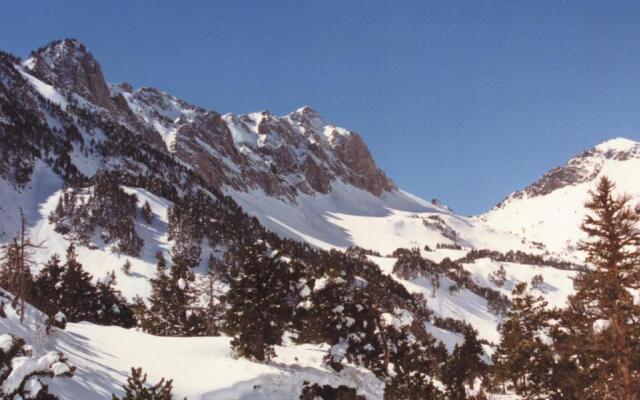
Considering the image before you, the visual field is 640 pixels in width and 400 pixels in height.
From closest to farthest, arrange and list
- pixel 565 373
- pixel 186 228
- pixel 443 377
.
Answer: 1. pixel 565 373
2. pixel 443 377
3. pixel 186 228

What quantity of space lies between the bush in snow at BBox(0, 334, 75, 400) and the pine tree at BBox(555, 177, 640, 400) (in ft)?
50.6

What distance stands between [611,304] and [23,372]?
56.6ft

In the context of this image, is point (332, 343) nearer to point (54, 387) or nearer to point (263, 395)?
point (263, 395)

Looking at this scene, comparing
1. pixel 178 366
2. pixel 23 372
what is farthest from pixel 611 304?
pixel 178 366

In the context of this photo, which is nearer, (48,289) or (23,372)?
(23,372)

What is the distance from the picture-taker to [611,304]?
618 inches

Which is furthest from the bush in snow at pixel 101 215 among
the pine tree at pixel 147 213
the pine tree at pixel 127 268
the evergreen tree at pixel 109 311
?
the evergreen tree at pixel 109 311


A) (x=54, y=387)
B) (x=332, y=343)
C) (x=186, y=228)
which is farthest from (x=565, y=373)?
(x=186, y=228)

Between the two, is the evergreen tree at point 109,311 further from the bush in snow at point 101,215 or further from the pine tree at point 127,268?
the bush in snow at point 101,215

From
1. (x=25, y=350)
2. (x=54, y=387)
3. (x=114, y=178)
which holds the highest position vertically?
(x=114, y=178)

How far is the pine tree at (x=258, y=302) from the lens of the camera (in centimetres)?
2855

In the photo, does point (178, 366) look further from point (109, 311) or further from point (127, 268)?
point (127, 268)

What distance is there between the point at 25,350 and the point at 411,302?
5494 inches

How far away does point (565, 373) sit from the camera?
2628 centimetres
